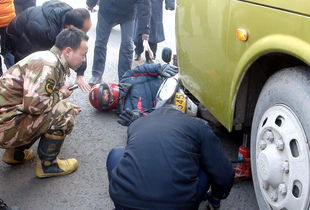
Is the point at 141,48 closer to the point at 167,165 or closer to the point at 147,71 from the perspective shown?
the point at 147,71

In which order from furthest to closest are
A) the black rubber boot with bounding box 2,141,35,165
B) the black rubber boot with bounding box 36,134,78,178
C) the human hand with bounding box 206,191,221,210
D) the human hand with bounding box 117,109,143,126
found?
the human hand with bounding box 117,109,143,126
the black rubber boot with bounding box 2,141,35,165
the black rubber boot with bounding box 36,134,78,178
the human hand with bounding box 206,191,221,210

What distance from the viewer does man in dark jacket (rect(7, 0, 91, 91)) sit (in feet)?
11.1

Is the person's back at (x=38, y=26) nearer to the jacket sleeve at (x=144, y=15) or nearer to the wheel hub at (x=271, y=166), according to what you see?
the jacket sleeve at (x=144, y=15)

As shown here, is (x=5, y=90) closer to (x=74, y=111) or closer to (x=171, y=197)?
(x=74, y=111)

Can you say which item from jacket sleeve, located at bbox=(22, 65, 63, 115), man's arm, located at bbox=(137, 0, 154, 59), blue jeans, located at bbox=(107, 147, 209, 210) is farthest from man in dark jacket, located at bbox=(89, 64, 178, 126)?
blue jeans, located at bbox=(107, 147, 209, 210)

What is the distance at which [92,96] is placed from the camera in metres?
3.86

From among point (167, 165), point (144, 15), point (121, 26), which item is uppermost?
point (167, 165)

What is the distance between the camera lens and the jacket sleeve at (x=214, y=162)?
2.01m

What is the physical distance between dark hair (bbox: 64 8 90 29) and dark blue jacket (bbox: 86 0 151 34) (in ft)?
3.53

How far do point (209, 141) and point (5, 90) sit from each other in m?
1.43

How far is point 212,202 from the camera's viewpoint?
7.77ft

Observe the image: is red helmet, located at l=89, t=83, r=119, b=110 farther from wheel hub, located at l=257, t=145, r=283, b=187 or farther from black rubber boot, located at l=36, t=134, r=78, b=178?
wheel hub, located at l=257, t=145, r=283, b=187

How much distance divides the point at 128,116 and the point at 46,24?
106 cm

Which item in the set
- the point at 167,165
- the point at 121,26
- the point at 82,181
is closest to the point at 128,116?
the point at 82,181
